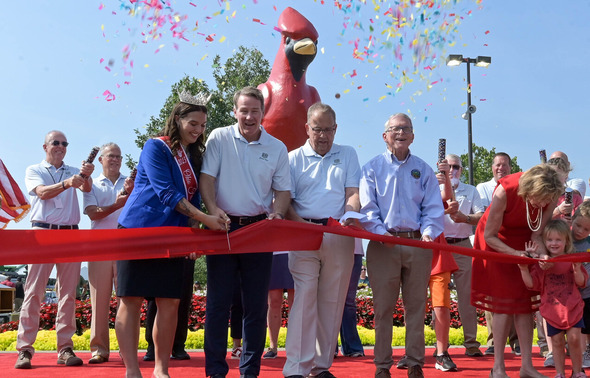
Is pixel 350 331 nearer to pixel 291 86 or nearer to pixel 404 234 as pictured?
pixel 404 234

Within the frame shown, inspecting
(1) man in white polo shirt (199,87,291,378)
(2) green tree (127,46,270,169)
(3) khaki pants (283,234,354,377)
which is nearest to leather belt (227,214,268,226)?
(1) man in white polo shirt (199,87,291,378)

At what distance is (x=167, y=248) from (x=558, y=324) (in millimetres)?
2944

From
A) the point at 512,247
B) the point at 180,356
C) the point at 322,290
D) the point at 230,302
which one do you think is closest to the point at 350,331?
the point at 180,356

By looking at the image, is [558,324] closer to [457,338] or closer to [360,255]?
[360,255]

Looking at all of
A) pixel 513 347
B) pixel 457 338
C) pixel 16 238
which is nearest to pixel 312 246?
pixel 16 238

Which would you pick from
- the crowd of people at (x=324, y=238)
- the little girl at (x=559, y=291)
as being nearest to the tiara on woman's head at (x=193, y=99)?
the crowd of people at (x=324, y=238)

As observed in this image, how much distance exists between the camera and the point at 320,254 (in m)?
5.04

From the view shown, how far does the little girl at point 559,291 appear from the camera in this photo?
4957 millimetres

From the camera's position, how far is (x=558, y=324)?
4.96 metres

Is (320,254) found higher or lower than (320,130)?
lower

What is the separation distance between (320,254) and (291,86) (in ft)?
13.3

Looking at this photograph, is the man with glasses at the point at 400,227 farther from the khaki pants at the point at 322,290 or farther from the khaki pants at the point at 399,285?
the khaki pants at the point at 322,290

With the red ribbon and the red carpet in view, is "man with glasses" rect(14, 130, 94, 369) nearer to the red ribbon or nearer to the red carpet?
the red carpet

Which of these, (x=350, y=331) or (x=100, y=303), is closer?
(x=100, y=303)
